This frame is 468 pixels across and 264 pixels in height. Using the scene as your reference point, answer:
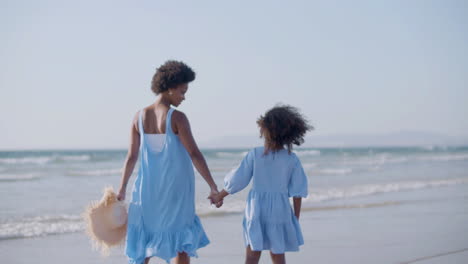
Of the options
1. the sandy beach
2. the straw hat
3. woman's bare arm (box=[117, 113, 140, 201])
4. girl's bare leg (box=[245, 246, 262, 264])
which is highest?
woman's bare arm (box=[117, 113, 140, 201])

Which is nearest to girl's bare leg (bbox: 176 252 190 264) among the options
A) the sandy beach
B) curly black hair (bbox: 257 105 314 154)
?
curly black hair (bbox: 257 105 314 154)

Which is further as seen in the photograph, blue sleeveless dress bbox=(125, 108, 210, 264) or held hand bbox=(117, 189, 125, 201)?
held hand bbox=(117, 189, 125, 201)

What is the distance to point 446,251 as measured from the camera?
5.61m

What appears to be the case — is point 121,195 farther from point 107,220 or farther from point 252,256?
point 252,256

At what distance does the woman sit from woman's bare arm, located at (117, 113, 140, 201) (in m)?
0.09

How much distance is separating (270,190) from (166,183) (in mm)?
729

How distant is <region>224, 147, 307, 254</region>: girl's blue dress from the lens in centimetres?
372

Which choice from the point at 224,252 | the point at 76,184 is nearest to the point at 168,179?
the point at 224,252

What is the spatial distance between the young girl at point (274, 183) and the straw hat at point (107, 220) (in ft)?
2.59

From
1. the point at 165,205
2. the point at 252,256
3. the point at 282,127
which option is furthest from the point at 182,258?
the point at 282,127

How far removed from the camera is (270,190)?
376 cm

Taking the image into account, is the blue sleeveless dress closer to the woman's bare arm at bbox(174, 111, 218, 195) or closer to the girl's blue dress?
the woman's bare arm at bbox(174, 111, 218, 195)

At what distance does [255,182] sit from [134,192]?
852 mm

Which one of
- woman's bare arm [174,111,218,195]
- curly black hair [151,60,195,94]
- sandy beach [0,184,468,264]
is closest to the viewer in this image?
woman's bare arm [174,111,218,195]
